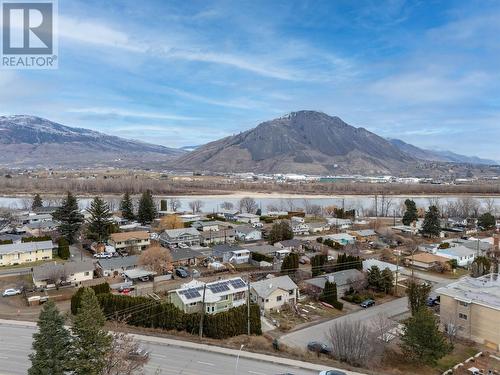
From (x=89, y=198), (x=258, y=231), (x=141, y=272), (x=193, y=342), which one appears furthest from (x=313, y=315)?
(x=89, y=198)

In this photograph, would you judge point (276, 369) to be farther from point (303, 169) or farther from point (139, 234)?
point (303, 169)

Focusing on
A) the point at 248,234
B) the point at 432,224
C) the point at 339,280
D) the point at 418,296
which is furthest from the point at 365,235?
the point at 418,296

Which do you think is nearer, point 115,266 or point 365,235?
point 115,266

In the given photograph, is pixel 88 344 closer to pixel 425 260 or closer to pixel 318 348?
pixel 318 348

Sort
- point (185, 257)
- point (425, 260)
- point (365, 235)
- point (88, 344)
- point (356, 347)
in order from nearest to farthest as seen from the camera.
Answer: point (88, 344) → point (356, 347) → point (185, 257) → point (425, 260) → point (365, 235)

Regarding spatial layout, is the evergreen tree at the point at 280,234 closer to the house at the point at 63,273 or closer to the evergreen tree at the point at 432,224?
the evergreen tree at the point at 432,224

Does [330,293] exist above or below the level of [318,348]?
above

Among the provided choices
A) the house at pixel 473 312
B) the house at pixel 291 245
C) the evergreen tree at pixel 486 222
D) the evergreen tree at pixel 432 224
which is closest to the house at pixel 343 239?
the house at pixel 291 245
